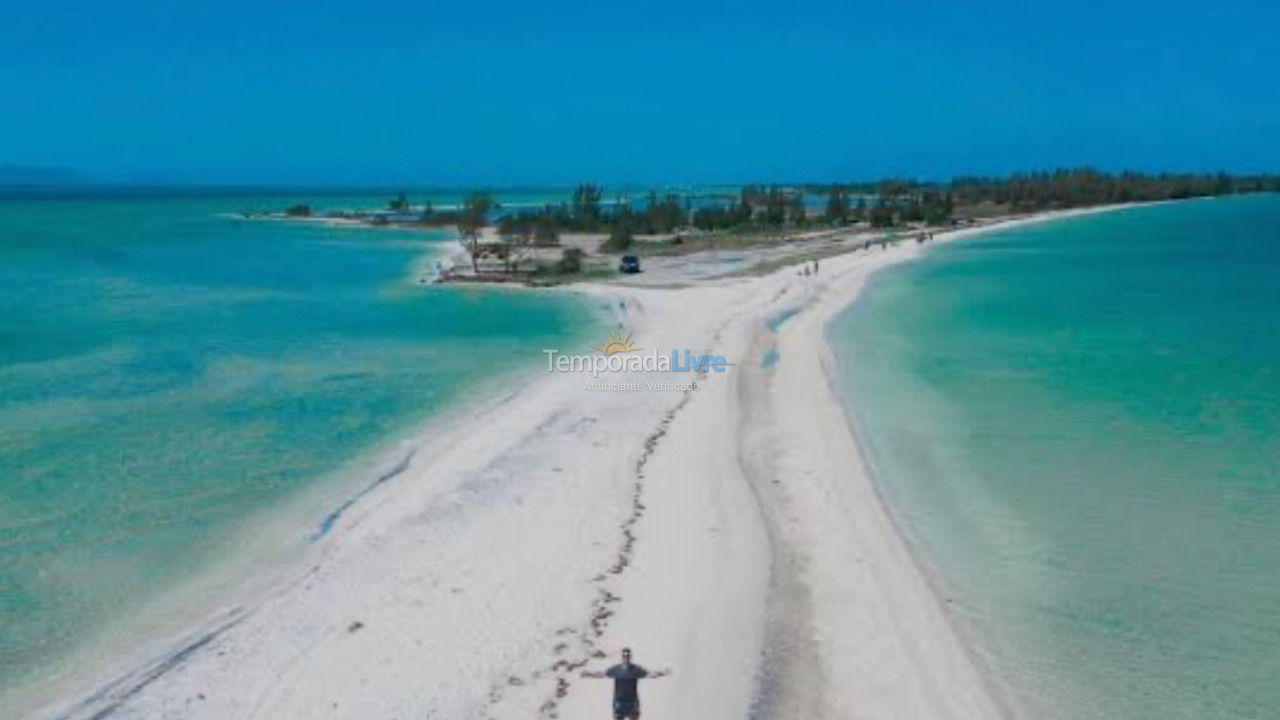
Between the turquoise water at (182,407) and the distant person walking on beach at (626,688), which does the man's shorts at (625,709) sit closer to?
the distant person walking on beach at (626,688)

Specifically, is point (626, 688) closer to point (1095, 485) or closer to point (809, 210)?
point (1095, 485)

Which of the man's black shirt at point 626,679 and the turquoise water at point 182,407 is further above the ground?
the man's black shirt at point 626,679

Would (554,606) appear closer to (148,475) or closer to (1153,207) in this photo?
(148,475)

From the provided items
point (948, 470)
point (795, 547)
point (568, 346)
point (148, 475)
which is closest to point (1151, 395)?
point (948, 470)

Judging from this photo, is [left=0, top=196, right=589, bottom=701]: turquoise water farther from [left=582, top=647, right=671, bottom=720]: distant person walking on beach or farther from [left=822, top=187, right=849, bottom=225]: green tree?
[left=822, top=187, right=849, bottom=225]: green tree

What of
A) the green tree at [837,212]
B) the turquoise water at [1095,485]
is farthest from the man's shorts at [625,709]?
the green tree at [837,212]

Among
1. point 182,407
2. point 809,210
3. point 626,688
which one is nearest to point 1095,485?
point 626,688
